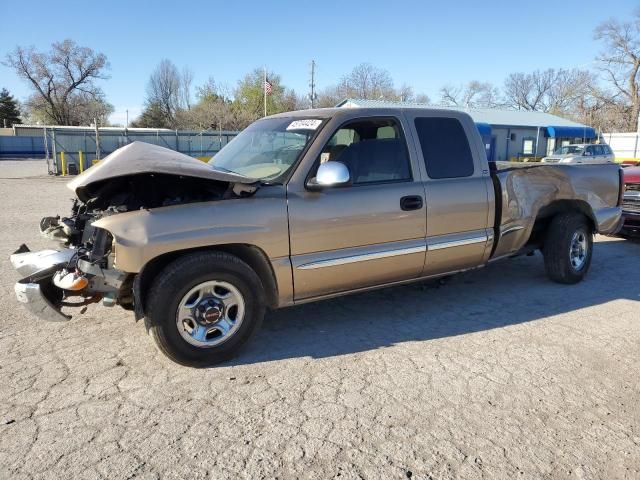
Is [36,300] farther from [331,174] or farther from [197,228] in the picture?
[331,174]

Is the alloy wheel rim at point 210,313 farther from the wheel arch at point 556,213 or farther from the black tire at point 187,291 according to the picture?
the wheel arch at point 556,213

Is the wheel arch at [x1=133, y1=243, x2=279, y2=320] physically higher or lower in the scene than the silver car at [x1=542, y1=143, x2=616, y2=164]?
lower

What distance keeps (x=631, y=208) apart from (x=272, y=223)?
22.5 feet

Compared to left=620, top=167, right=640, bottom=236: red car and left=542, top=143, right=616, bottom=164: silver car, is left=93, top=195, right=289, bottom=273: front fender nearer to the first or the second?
left=620, top=167, right=640, bottom=236: red car

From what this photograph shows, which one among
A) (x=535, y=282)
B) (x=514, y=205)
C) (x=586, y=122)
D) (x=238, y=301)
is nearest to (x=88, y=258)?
(x=238, y=301)

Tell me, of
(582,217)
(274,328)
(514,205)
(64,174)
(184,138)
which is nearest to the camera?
(274,328)

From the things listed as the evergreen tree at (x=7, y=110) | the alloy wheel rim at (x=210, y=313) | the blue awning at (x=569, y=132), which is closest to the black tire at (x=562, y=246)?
the alloy wheel rim at (x=210, y=313)

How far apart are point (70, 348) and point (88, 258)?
2.91 ft

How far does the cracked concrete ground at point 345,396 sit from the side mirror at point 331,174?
1.31 metres

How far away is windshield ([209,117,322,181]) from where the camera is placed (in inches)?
165

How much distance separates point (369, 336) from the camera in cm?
435

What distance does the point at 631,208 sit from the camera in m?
8.20

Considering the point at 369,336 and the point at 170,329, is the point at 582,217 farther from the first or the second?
the point at 170,329

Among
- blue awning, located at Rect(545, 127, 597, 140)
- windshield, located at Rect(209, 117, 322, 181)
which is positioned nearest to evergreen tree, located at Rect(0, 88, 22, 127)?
blue awning, located at Rect(545, 127, 597, 140)
